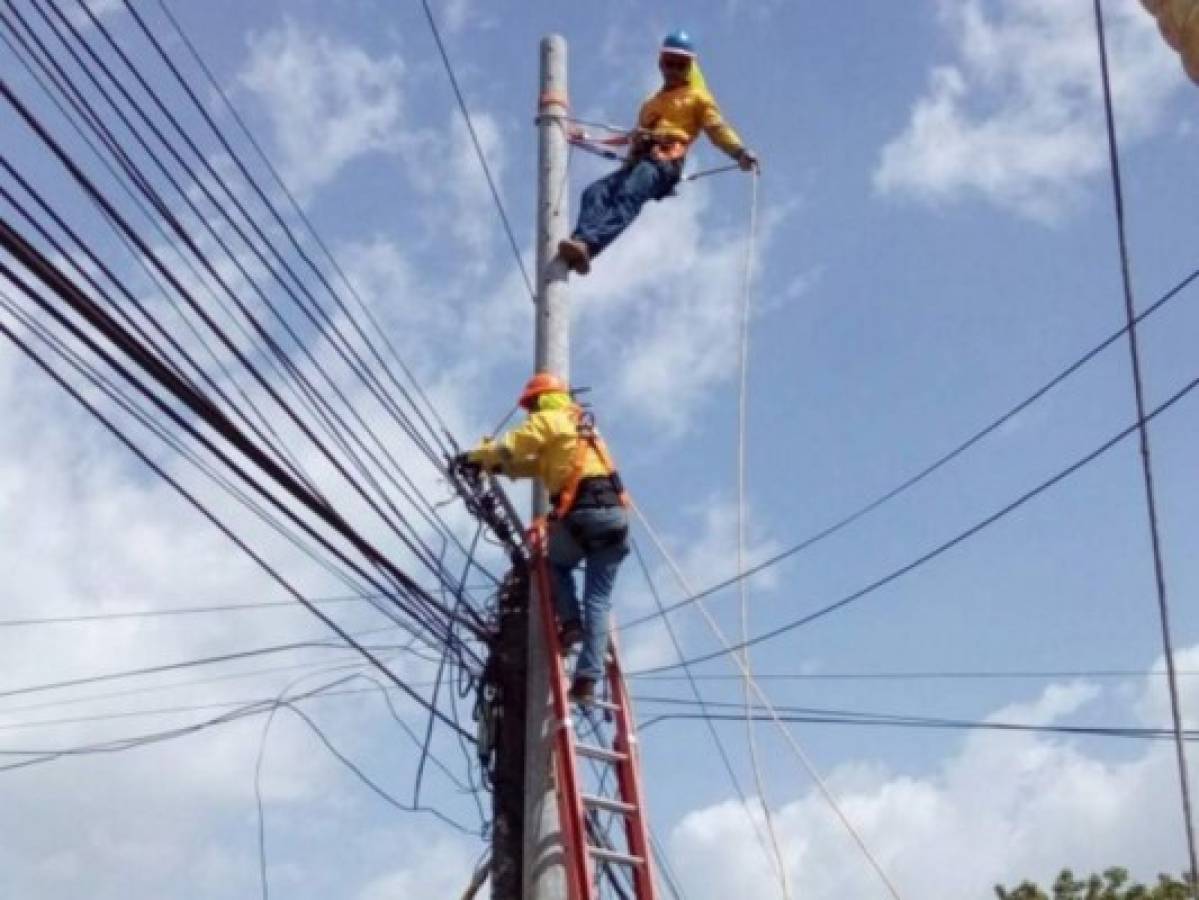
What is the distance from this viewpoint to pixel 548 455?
7152mm

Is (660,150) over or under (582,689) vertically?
over

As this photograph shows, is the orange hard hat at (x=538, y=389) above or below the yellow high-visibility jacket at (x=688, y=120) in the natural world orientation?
below

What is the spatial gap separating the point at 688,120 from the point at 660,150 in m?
0.24

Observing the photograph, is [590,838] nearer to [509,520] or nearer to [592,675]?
[592,675]

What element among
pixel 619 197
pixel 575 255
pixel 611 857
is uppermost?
pixel 619 197

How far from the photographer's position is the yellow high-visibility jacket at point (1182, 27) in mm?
4582

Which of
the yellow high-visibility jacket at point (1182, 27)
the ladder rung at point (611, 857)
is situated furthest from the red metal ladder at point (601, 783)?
the yellow high-visibility jacket at point (1182, 27)

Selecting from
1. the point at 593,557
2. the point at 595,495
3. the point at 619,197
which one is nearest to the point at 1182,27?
the point at 595,495

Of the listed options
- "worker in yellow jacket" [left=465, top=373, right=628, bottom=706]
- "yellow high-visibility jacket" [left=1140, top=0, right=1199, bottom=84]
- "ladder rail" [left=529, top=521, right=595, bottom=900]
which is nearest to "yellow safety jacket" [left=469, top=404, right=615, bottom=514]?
"worker in yellow jacket" [left=465, top=373, right=628, bottom=706]

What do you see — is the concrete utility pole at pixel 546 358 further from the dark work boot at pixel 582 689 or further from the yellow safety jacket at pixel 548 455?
the yellow safety jacket at pixel 548 455

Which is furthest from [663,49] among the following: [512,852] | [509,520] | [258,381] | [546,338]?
[512,852]

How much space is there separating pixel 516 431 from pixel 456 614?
1.24 meters

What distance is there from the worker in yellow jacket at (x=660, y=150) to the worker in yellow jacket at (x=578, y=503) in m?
1.26

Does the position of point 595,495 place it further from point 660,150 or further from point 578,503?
point 660,150
